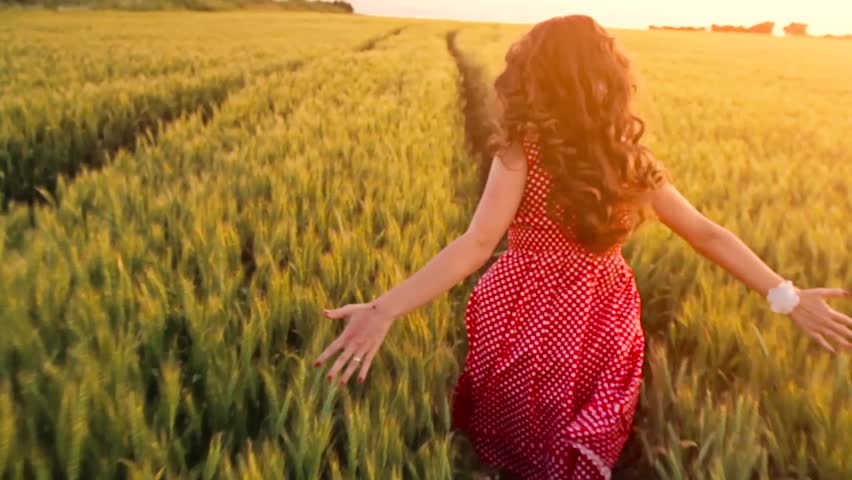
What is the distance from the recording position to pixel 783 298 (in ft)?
5.70

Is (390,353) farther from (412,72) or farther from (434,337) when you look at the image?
(412,72)

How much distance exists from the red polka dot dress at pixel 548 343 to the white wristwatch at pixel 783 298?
30 centimetres

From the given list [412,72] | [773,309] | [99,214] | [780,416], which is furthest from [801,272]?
[412,72]

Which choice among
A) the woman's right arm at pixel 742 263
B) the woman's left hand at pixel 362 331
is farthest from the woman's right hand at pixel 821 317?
the woman's left hand at pixel 362 331

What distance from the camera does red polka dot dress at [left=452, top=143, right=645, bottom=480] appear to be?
1811 millimetres

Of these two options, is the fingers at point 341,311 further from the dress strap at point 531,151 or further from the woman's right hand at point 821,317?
the woman's right hand at point 821,317

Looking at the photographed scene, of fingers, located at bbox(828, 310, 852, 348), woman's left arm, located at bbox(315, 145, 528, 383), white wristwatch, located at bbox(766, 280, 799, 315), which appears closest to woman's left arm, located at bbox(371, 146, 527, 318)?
woman's left arm, located at bbox(315, 145, 528, 383)

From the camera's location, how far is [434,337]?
1.93 meters

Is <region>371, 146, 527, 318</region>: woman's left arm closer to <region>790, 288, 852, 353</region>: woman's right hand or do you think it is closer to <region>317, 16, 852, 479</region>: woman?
<region>317, 16, 852, 479</region>: woman

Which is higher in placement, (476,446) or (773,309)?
(773,309)

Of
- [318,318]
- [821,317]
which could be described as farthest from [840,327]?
[318,318]

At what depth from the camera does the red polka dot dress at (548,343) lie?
1811 millimetres

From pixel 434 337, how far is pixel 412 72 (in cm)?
764

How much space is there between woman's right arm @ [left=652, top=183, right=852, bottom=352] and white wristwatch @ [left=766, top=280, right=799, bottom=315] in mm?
12
